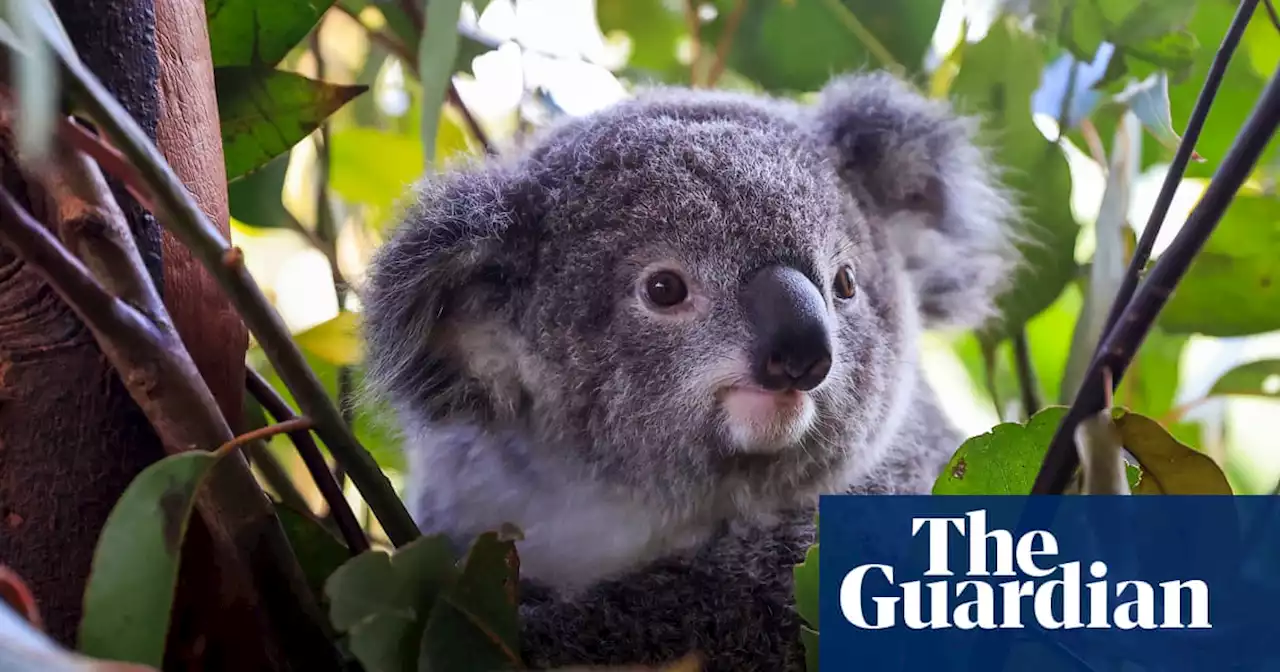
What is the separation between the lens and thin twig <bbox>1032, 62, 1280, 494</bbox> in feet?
2.28

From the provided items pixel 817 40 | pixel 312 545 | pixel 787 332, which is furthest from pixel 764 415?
pixel 817 40

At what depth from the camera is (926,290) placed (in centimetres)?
159

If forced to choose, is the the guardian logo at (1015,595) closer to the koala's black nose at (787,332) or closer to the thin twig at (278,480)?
the koala's black nose at (787,332)

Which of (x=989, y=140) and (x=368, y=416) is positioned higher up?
(x=989, y=140)

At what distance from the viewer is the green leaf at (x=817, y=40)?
161cm

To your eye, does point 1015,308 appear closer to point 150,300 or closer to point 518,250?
point 518,250

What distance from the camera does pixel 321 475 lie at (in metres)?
0.94

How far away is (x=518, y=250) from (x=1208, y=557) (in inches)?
29.8

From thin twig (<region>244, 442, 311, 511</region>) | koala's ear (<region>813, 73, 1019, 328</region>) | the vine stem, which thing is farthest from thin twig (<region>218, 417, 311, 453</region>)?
koala's ear (<region>813, 73, 1019, 328</region>)

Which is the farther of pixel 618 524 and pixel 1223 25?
pixel 1223 25

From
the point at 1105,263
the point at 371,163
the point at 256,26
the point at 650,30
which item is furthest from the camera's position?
the point at 650,30

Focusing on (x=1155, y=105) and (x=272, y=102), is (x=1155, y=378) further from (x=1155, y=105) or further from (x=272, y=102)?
(x=272, y=102)

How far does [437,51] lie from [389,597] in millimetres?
609

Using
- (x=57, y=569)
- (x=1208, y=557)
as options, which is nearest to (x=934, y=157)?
(x=1208, y=557)
